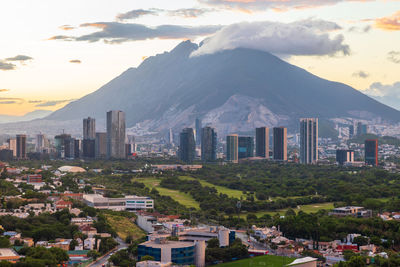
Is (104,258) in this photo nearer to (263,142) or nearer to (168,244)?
(168,244)

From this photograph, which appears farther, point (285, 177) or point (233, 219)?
point (285, 177)

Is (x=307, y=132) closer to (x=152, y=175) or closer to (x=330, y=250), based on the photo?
(x=152, y=175)

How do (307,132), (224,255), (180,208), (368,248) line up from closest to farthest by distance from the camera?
(224,255) < (368,248) < (180,208) < (307,132)

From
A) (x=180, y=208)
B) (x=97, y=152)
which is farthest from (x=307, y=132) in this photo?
Result: (x=180, y=208)

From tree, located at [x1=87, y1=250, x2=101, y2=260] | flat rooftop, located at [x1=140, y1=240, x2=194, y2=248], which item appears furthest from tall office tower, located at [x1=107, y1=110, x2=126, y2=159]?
flat rooftop, located at [x1=140, y1=240, x2=194, y2=248]

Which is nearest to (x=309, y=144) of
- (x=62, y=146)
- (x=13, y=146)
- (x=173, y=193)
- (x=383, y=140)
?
(x=62, y=146)
